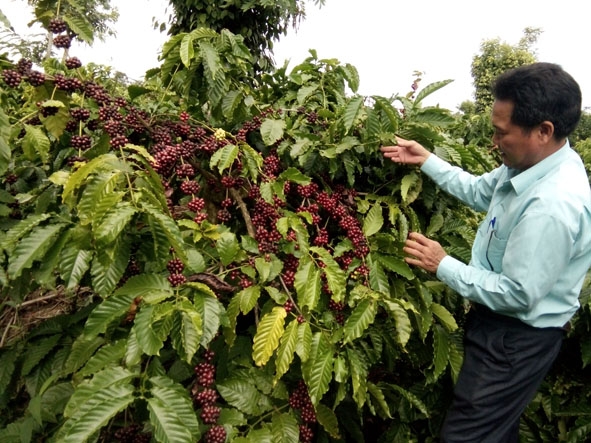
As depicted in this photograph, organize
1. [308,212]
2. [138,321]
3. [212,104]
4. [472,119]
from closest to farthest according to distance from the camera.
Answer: [138,321]
[308,212]
[212,104]
[472,119]

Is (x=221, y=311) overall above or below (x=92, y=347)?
above

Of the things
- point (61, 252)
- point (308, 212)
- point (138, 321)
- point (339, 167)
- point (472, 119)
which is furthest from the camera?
point (472, 119)

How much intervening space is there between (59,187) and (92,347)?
0.53 meters

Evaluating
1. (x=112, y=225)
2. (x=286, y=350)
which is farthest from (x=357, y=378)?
(x=112, y=225)

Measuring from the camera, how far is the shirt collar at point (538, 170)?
1.51 metres

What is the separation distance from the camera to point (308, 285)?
1354mm

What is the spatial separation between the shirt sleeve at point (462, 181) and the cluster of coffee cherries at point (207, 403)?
1.12m

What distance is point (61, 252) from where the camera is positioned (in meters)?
1.19

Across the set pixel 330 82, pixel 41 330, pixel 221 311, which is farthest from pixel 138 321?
pixel 330 82

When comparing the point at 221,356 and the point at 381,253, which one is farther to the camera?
the point at 381,253

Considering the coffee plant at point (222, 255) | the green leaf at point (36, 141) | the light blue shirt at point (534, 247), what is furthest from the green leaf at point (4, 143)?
the light blue shirt at point (534, 247)

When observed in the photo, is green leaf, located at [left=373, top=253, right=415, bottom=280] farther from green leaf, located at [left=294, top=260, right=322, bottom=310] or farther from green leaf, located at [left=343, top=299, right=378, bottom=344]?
green leaf, located at [left=294, top=260, right=322, bottom=310]

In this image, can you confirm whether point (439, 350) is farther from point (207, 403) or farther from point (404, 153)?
point (207, 403)

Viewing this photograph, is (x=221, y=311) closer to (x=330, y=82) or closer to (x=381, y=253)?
(x=381, y=253)
